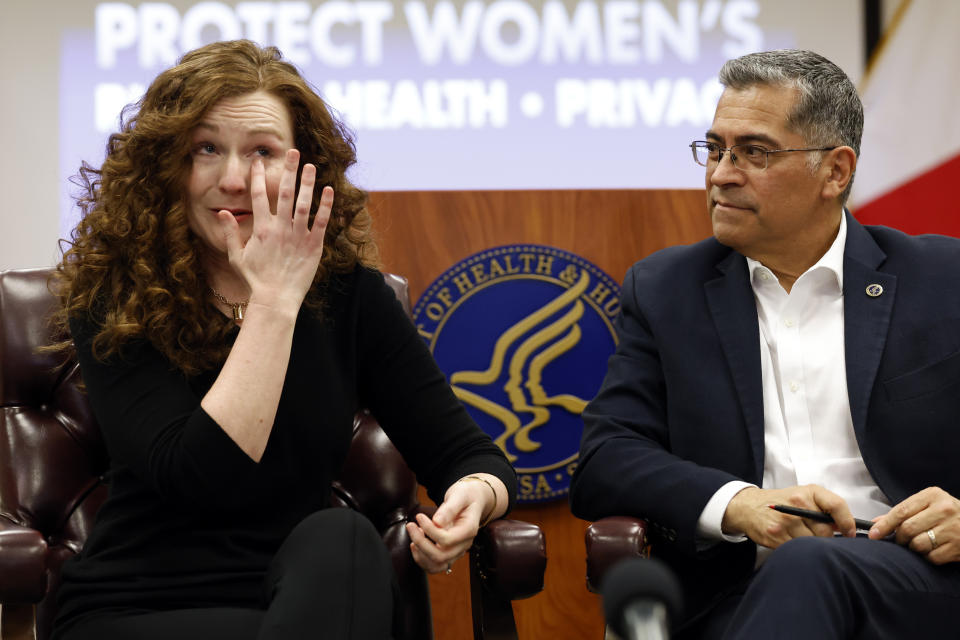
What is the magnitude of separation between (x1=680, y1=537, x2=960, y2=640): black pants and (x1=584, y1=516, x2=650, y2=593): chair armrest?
191mm

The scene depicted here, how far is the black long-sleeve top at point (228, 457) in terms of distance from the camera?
1.61 metres

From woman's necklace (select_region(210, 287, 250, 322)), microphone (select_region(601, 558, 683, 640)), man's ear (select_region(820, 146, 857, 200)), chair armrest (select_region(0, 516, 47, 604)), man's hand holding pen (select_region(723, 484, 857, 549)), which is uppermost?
man's ear (select_region(820, 146, 857, 200))

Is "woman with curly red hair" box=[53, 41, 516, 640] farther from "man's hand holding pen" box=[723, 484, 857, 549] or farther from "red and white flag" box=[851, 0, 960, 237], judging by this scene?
"red and white flag" box=[851, 0, 960, 237]

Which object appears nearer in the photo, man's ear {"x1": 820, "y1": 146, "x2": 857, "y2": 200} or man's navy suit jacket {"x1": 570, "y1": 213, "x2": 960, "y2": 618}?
man's navy suit jacket {"x1": 570, "y1": 213, "x2": 960, "y2": 618}

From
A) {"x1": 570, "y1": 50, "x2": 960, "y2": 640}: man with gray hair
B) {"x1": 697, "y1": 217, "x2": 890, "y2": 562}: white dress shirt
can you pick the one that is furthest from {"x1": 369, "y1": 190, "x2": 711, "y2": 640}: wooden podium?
{"x1": 697, "y1": 217, "x2": 890, "y2": 562}: white dress shirt

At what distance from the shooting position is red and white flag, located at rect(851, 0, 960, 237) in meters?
3.65

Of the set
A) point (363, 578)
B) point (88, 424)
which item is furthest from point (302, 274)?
point (88, 424)

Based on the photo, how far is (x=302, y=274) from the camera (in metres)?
1.71

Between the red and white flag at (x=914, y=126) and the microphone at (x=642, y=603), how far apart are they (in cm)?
284

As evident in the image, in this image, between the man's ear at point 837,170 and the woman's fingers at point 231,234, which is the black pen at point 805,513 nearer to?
the man's ear at point 837,170

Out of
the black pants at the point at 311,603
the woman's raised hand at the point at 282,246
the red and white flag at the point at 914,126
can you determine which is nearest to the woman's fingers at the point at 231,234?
the woman's raised hand at the point at 282,246

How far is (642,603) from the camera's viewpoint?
934 mm

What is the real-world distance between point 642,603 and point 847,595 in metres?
0.78

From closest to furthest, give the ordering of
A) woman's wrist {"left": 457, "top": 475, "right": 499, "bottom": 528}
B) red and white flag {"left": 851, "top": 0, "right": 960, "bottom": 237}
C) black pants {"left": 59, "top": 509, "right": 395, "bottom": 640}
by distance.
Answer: black pants {"left": 59, "top": 509, "right": 395, "bottom": 640} → woman's wrist {"left": 457, "top": 475, "right": 499, "bottom": 528} → red and white flag {"left": 851, "top": 0, "right": 960, "bottom": 237}
